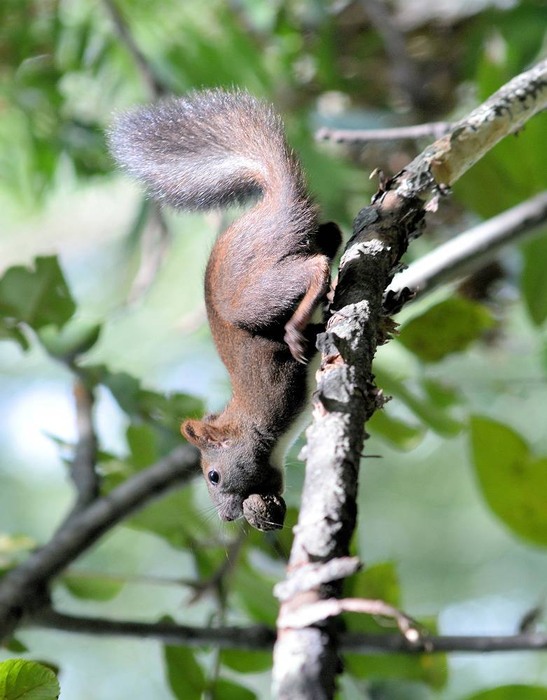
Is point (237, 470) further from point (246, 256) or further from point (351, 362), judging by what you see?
point (351, 362)

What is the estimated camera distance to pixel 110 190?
324cm

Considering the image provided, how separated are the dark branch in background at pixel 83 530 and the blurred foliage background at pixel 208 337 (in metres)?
0.09

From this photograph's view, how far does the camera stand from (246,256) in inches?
50.1

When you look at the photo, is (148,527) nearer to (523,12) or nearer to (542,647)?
(542,647)

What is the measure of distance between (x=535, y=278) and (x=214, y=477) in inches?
28.2

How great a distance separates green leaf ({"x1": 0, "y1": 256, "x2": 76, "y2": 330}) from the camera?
152cm

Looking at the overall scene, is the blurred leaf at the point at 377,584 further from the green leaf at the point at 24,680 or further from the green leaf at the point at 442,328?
the green leaf at the point at 24,680

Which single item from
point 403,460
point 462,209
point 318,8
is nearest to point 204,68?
point 318,8

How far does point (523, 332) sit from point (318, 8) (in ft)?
5.95

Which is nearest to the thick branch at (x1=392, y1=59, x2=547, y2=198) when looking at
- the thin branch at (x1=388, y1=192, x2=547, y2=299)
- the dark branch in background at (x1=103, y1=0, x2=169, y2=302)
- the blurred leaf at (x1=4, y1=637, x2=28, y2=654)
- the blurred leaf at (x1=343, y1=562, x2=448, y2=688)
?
the thin branch at (x1=388, y1=192, x2=547, y2=299)

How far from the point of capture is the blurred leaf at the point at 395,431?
162 cm

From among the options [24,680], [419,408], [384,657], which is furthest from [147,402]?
[24,680]

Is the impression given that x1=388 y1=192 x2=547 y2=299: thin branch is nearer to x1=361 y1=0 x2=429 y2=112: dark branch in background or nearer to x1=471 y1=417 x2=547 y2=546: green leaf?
x1=471 y1=417 x2=547 y2=546: green leaf

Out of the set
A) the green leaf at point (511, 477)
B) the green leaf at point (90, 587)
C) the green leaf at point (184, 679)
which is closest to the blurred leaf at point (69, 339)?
the green leaf at point (90, 587)
